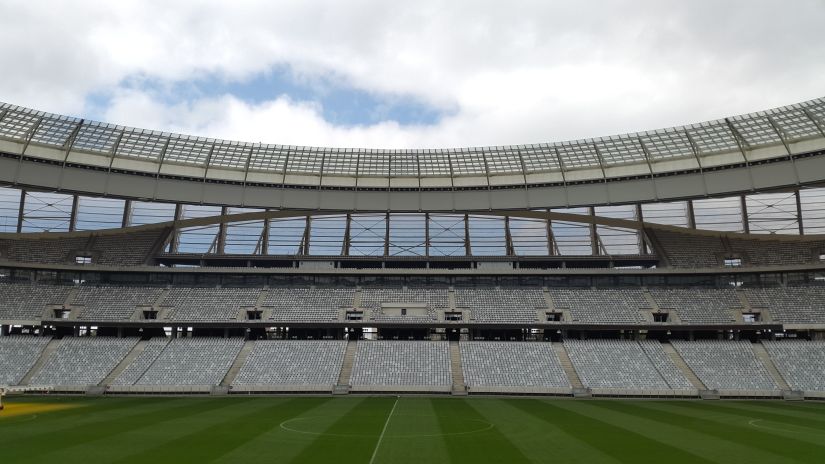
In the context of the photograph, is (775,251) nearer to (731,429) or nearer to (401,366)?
(731,429)

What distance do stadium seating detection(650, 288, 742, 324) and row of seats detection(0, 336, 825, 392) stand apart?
255cm

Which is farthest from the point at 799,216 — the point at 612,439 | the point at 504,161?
the point at 612,439

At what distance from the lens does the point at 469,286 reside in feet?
195

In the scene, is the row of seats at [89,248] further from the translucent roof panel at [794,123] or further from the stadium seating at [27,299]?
the translucent roof panel at [794,123]

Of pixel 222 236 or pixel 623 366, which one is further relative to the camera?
pixel 222 236

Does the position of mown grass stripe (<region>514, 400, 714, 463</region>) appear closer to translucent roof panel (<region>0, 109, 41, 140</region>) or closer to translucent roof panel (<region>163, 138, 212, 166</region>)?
translucent roof panel (<region>163, 138, 212, 166</region>)

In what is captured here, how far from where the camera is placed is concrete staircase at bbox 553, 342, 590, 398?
44.0 m

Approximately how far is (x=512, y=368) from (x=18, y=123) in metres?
45.4

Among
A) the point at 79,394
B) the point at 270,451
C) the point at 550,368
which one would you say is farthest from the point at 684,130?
the point at 79,394

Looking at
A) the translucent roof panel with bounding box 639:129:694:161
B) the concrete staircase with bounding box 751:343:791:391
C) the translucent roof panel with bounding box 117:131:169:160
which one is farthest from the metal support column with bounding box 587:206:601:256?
the translucent roof panel with bounding box 117:131:169:160

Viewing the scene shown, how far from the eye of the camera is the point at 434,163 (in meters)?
56.0

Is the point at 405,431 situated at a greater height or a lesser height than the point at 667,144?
lesser

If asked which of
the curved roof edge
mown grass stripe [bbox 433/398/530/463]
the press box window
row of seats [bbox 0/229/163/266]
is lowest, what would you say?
mown grass stripe [bbox 433/398/530/463]

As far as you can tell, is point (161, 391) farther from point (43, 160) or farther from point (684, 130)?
point (684, 130)
